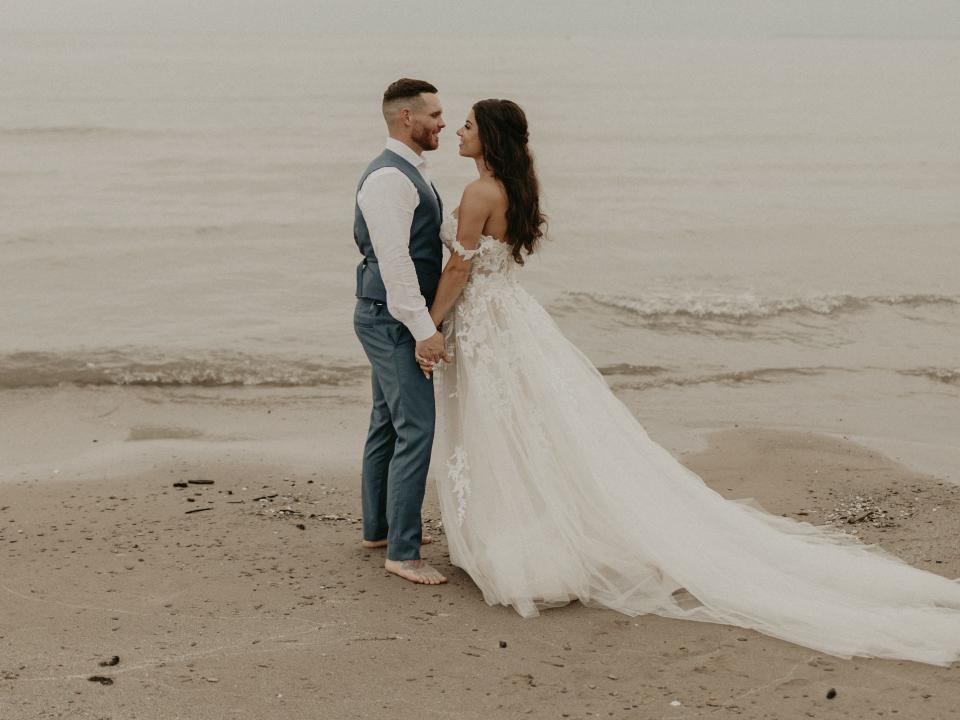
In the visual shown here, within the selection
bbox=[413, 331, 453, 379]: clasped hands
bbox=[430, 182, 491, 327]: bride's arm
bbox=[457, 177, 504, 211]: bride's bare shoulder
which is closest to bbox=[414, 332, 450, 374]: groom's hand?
bbox=[413, 331, 453, 379]: clasped hands

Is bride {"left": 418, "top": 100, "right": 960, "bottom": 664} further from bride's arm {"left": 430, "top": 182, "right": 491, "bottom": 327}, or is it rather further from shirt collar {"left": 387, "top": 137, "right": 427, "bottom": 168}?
shirt collar {"left": 387, "top": 137, "right": 427, "bottom": 168}

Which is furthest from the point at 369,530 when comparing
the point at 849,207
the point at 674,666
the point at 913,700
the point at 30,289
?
the point at 849,207

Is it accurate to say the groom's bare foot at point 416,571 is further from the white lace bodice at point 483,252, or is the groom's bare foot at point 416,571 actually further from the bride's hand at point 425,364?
the white lace bodice at point 483,252

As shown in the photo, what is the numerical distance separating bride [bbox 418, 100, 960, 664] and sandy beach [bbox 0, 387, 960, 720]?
7.3 inches

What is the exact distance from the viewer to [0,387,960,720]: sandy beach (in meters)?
3.63

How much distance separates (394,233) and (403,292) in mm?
250

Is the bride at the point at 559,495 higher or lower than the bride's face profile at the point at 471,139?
lower

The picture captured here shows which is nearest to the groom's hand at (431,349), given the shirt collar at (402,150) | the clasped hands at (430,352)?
the clasped hands at (430,352)

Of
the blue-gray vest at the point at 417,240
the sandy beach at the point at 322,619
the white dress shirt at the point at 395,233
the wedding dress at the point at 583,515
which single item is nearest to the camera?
the sandy beach at the point at 322,619

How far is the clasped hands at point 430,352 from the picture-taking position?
4629mm

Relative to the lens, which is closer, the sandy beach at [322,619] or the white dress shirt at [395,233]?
the sandy beach at [322,619]

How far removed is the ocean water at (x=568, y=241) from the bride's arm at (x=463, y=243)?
444 mm

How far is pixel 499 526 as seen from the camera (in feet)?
15.5

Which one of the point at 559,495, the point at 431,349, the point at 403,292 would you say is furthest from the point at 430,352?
the point at 559,495
